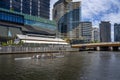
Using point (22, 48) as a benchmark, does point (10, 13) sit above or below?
above

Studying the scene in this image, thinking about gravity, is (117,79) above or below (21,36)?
below

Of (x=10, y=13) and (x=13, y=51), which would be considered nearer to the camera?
(x=13, y=51)

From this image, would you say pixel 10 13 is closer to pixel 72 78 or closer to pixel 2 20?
pixel 2 20

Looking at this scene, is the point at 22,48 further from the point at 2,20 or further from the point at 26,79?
the point at 26,79

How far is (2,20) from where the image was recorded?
613 feet

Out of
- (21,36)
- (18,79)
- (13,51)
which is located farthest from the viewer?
(21,36)

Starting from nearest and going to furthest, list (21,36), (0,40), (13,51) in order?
(13,51) < (0,40) < (21,36)

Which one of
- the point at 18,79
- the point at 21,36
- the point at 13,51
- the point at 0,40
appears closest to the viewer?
the point at 18,79

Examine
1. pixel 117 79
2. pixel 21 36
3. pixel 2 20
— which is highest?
pixel 2 20

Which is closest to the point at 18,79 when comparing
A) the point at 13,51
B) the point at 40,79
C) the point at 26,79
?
the point at 26,79

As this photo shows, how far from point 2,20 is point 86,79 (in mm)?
150190

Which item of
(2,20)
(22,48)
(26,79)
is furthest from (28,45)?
(26,79)

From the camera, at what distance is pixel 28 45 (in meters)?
177

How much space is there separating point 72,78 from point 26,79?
9.79 m
